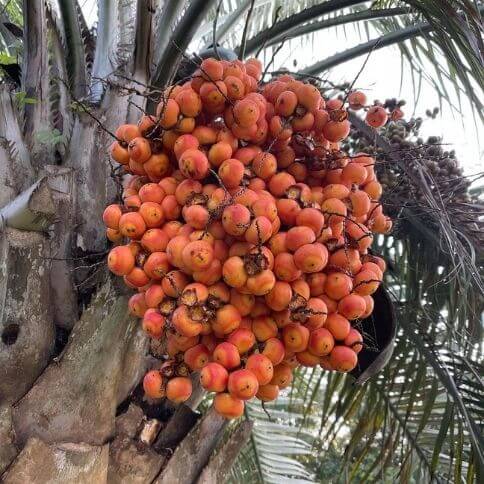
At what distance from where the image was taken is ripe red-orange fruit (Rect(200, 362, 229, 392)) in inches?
35.3

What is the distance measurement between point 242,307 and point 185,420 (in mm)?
566

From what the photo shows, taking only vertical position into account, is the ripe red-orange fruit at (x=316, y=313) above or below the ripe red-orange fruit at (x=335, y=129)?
below

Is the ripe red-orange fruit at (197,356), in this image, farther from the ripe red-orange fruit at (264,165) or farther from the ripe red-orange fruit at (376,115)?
the ripe red-orange fruit at (376,115)

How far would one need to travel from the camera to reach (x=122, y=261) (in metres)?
0.99

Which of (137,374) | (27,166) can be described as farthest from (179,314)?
(27,166)

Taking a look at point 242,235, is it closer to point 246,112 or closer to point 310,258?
point 310,258

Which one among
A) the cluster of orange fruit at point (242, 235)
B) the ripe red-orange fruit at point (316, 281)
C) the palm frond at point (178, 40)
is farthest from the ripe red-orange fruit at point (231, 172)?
the palm frond at point (178, 40)

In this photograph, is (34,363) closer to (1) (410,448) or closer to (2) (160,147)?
(2) (160,147)

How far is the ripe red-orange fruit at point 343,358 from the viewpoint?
0.98 meters

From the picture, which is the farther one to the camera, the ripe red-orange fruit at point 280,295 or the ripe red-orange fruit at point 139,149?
the ripe red-orange fruit at point 139,149

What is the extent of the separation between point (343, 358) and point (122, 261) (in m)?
0.43

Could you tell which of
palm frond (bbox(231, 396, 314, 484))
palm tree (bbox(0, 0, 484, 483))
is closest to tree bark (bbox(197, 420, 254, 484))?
palm tree (bbox(0, 0, 484, 483))

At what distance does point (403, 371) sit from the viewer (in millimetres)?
2246

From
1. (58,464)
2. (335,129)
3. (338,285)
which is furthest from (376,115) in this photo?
(58,464)
